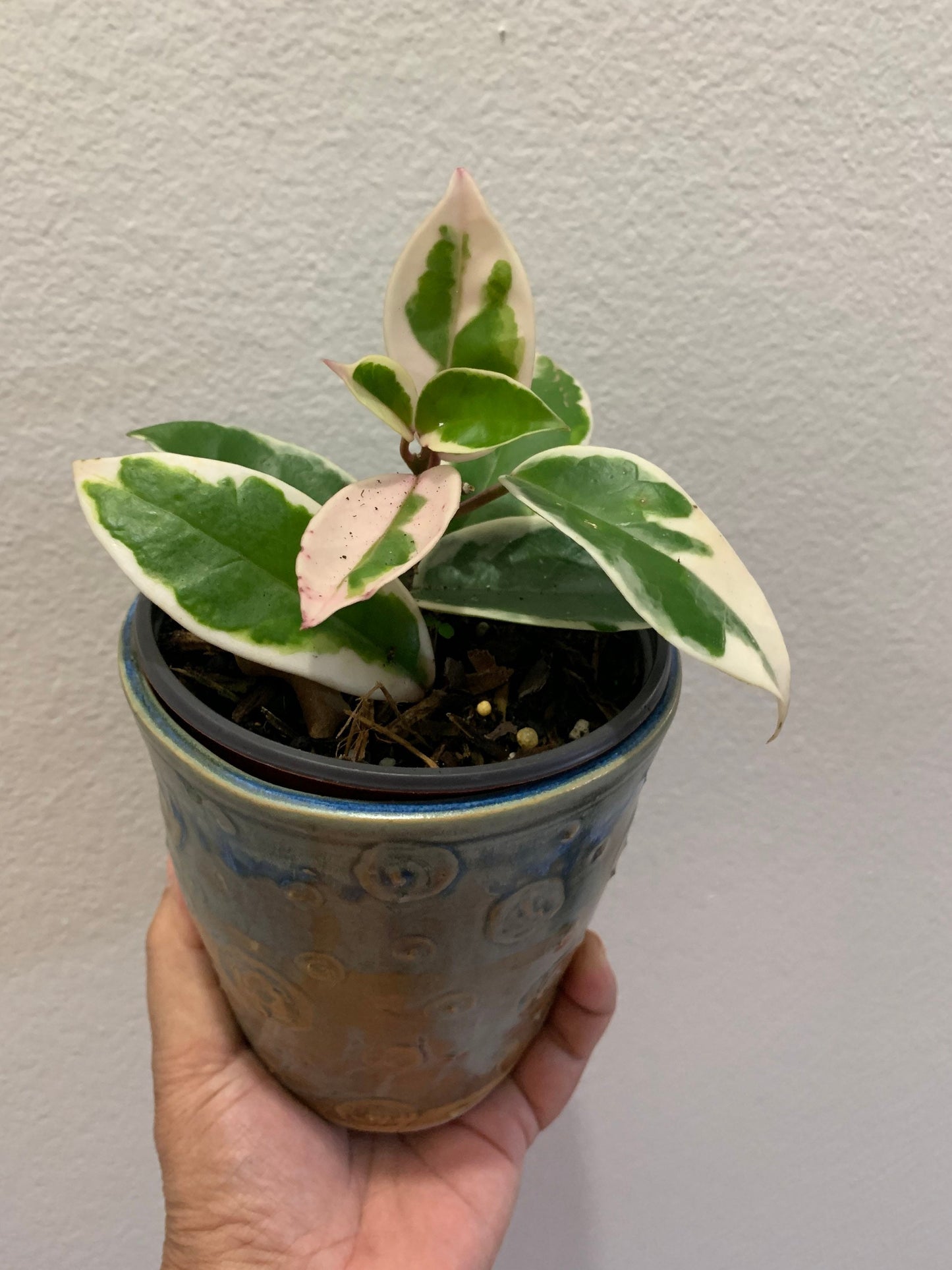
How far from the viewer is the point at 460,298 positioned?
1.27 ft

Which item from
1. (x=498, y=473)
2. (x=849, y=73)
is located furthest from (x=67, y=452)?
(x=849, y=73)

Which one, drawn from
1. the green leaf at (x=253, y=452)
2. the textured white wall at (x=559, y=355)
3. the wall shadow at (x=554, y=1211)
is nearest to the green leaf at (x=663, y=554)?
the green leaf at (x=253, y=452)

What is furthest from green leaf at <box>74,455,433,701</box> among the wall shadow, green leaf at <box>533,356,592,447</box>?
the wall shadow

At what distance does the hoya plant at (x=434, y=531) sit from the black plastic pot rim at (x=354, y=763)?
3 cm

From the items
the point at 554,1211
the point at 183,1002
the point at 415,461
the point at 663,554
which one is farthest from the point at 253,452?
the point at 554,1211

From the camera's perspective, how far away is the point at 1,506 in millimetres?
543

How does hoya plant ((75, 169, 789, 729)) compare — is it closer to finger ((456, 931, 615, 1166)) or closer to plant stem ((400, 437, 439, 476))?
plant stem ((400, 437, 439, 476))

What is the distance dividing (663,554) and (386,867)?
0.55 ft

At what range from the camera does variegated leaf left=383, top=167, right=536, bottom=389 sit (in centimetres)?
37

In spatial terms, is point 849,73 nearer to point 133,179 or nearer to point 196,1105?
point 133,179

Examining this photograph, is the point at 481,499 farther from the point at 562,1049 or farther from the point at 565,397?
the point at 562,1049

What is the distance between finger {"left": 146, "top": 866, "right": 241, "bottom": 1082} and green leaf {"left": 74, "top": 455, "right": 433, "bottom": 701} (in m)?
0.32

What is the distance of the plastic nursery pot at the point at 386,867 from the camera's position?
1.10ft

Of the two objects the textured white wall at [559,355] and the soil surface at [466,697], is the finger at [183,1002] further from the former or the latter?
the soil surface at [466,697]
